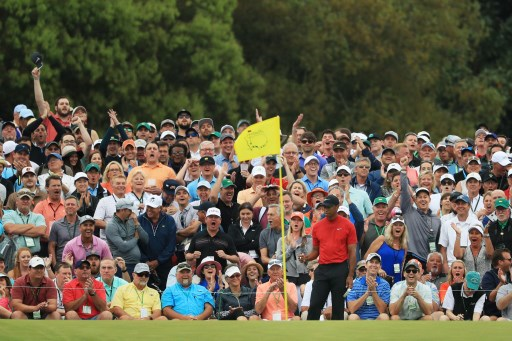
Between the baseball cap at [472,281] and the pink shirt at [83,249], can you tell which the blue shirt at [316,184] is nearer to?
the baseball cap at [472,281]

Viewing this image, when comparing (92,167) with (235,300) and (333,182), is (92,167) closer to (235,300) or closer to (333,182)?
(333,182)

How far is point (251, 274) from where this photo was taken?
1008 inches

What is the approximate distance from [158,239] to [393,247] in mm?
3240

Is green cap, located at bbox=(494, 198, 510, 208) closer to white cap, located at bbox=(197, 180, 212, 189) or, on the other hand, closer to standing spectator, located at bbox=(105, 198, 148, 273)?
white cap, located at bbox=(197, 180, 212, 189)

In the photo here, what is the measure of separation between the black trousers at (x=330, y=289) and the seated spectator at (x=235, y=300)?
1.02 m

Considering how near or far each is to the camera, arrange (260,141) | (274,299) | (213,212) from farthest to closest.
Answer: (260,141) → (213,212) → (274,299)

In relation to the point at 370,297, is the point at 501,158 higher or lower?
higher

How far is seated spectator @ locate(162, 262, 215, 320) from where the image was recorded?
24656mm

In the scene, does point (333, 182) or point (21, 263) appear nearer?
point (21, 263)

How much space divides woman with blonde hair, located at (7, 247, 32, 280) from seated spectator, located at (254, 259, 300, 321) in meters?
3.02

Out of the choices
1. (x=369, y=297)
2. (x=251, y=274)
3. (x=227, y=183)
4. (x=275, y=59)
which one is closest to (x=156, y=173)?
(x=227, y=183)

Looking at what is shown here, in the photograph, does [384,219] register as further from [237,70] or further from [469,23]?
[469,23]

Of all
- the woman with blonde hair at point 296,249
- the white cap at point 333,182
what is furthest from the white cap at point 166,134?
the woman with blonde hair at point 296,249

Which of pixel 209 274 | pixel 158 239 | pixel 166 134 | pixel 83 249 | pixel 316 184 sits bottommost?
pixel 209 274
